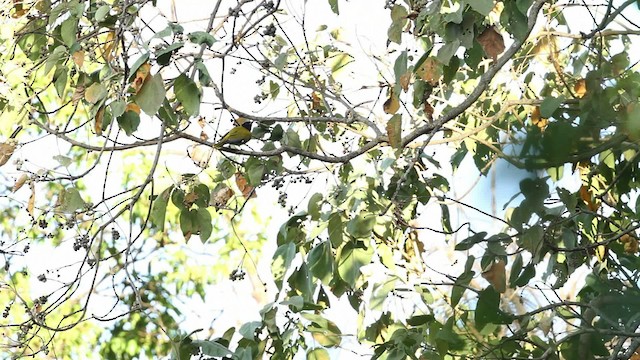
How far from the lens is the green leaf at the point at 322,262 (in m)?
1.37

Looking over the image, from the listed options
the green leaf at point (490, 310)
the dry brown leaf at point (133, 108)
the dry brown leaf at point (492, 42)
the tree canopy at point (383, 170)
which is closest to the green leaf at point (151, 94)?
the tree canopy at point (383, 170)

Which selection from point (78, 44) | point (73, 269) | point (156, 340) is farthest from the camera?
point (156, 340)

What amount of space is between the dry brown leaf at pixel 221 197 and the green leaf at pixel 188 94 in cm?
31

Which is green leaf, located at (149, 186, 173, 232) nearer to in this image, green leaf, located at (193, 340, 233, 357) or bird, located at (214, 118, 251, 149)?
bird, located at (214, 118, 251, 149)

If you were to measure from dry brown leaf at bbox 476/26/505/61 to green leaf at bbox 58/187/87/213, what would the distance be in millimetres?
617

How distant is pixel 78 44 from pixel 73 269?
221cm

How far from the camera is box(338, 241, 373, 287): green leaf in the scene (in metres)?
1.39

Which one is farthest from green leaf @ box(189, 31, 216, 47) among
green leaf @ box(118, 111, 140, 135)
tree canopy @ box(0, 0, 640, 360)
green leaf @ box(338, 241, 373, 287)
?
green leaf @ box(338, 241, 373, 287)

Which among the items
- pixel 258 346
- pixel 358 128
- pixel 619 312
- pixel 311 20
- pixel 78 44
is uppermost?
pixel 311 20

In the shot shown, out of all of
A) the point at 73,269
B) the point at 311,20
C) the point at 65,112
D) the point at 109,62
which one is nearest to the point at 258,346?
the point at 109,62

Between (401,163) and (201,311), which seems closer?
(401,163)

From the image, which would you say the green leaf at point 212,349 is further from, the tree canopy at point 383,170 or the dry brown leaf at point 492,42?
the dry brown leaf at point 492,42

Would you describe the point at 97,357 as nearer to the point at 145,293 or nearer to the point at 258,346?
A: the point at 145,293

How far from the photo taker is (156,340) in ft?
13.6
